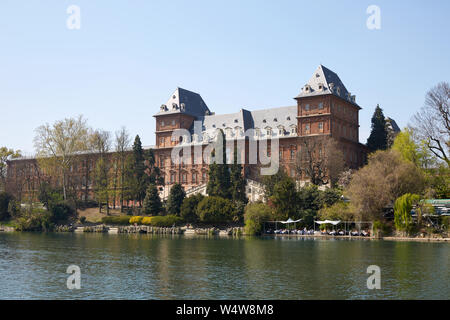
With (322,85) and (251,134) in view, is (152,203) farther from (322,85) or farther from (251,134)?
(322,85)

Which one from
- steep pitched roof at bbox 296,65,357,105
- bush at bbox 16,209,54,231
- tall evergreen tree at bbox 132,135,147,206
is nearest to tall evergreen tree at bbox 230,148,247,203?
tall evergreen tree at bbox 132,135,147,206

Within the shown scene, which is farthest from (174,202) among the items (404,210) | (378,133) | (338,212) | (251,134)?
(378,133)

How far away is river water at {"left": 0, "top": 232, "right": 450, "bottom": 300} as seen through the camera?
21.6 m

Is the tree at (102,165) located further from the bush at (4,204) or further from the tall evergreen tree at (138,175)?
the bush at (4,204)

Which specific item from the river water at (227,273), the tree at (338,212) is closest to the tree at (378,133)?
the tree at (338,212)

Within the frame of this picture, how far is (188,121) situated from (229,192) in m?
30.9

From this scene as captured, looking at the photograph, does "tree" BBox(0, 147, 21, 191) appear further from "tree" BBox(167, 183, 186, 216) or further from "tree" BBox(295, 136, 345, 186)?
"tree" BBox(295, 136, 345, 186)

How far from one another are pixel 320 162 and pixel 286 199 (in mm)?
11214

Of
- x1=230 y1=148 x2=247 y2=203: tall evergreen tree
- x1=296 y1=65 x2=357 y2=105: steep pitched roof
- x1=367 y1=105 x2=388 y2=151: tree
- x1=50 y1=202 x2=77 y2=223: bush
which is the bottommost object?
x1=50 y1=202 x2=77 y2=223: bush

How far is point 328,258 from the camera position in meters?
33.6

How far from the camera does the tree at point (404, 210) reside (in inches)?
1988

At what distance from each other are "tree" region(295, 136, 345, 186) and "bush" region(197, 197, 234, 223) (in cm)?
1216

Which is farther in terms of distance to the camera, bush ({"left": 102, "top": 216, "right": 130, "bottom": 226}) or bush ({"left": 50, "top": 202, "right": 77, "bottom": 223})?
bush ({"left": 50, "top": 202, "right": 77, "bottom": 223})
